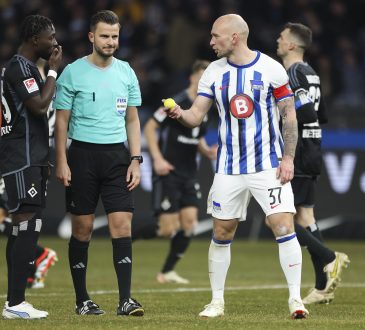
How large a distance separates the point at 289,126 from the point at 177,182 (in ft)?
15.5

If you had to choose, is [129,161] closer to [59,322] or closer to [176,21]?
[59,322]

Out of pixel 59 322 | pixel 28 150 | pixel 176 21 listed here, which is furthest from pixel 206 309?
pixel 176 21

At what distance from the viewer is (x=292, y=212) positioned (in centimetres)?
827

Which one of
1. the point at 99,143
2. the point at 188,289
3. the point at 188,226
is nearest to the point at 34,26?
the point at 99,143

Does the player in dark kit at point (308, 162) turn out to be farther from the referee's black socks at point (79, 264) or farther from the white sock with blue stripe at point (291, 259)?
the referee's black socks at point (79, 264)

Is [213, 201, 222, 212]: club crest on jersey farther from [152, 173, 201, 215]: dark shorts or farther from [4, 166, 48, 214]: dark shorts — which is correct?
[152, 173, 201, 215]: dark shorts

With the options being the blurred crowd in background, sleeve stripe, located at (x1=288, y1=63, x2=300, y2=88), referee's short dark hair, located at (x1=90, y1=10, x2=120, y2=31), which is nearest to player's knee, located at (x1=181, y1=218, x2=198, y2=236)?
sleeve stripe, located at (x1=288, y1=63, x2=300, y2=88)

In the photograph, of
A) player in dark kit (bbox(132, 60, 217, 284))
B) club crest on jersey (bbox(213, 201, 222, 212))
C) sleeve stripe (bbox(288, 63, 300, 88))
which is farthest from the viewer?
player in dark kit (bbox(132, 60, 217, 284))

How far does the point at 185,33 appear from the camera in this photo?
67.8 ft

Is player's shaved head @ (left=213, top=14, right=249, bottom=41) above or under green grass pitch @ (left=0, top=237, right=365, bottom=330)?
above

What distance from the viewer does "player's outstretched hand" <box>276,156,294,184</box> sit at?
8.19m

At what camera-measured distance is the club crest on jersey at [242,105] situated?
8258 mm

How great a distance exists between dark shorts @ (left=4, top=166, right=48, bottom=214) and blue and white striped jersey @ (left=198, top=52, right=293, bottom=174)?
143cm

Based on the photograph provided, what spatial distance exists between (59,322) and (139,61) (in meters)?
13.0
